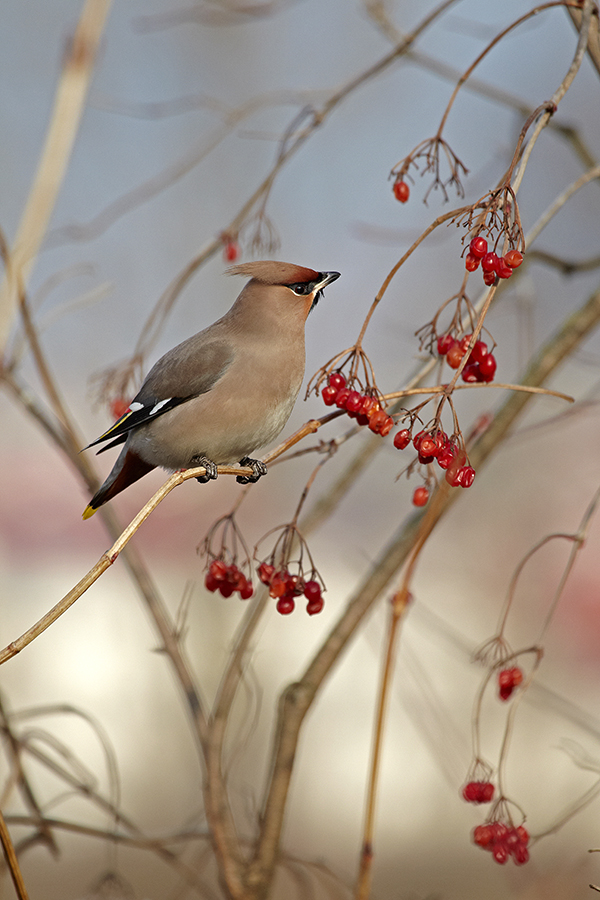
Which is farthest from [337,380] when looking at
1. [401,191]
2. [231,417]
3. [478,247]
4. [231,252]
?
[231,252]

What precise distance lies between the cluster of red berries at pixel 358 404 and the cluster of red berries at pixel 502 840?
64cm

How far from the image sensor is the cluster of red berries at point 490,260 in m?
1.17

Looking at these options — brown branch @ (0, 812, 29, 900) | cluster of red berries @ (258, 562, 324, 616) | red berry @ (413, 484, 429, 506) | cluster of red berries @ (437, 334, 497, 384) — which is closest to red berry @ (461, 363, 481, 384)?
cluster of red berries @ (437, 334, 497, 384)

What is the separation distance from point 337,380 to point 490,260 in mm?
272

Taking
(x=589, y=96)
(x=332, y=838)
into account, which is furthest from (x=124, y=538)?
(x=589, y=96)

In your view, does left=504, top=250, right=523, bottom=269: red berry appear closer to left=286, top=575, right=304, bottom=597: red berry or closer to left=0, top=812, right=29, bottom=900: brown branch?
left=286, top=575, right=304, bottom=597: red berry

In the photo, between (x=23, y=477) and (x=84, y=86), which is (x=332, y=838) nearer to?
(x=23, y=477)

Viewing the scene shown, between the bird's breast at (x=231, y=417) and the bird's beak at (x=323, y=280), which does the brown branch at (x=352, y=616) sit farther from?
the bird's beak at (x=323, y=280)

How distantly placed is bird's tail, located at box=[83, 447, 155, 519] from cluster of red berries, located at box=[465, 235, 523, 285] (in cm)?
89

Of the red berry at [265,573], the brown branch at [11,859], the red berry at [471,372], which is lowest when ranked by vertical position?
the brown branch at [11,859]

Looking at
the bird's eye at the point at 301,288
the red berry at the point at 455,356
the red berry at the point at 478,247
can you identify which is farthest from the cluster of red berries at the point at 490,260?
the bird's eye at the point at 301,288

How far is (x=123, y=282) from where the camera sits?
4629 millimetres

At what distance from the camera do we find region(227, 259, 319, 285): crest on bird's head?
1835mm

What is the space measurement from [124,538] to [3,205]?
13.4 ft
